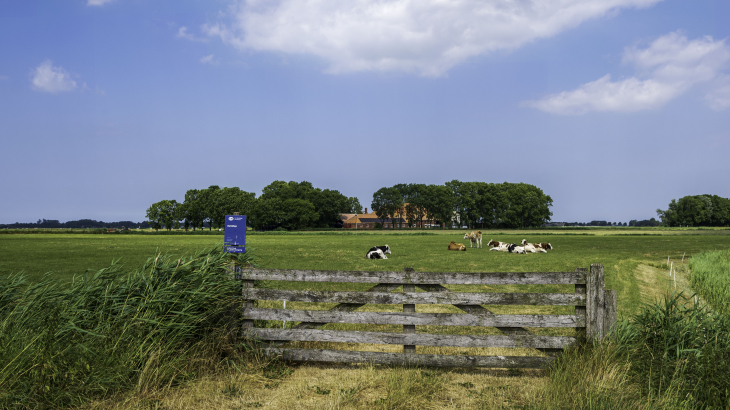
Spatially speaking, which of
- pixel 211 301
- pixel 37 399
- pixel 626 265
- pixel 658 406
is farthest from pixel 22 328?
pixel 626 265

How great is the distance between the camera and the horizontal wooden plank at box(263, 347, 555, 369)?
6379 millimetres

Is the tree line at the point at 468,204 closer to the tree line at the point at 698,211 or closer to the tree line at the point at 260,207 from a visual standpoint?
the tree line at the point at 260,207

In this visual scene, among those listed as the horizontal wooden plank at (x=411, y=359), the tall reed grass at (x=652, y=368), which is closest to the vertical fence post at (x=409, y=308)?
the horizontal wooden plank at (x=411, y=359)

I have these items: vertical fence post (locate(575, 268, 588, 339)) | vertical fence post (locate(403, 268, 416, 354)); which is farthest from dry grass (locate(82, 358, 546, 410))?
vertical fence post (locate(575, 268, 588, 339))

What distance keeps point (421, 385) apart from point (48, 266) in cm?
2483

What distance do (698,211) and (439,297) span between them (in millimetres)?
212572

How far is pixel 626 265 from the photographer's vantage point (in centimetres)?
2325

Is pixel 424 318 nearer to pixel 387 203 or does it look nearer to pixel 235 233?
Answer: pixel 235 233

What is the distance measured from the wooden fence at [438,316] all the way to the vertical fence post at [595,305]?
14mm

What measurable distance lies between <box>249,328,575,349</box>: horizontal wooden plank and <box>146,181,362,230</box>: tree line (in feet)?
385

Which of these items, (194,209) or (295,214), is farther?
(194,209)

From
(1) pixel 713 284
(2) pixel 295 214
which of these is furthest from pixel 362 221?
(1) pixel 713 284

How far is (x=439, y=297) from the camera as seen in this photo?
6371 mm

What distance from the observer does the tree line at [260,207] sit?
4879 inches
